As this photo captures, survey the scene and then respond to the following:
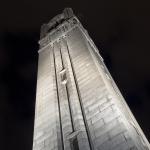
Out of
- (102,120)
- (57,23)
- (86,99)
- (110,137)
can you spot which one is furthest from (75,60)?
(57,23)

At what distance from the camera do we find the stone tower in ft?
40.0

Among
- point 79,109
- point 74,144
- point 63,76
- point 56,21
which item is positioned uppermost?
point 56,21

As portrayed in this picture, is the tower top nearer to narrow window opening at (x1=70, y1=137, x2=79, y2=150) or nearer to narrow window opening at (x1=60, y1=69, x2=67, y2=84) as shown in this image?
narrow window opening at (x1=60, y1=69, x2=67, y2=84)

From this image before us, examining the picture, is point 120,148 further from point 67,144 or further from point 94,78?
point 94,78

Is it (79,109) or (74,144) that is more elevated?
(79,109)

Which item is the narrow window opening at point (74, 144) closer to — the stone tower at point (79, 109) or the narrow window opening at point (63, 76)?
the stone tower at point (79, 109)

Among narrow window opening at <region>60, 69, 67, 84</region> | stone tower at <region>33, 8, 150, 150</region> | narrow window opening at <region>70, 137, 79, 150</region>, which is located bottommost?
narrow window opening at <region>70, 137, 79, 150</region>

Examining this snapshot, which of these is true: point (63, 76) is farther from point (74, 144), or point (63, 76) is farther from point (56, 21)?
point (56, 21)

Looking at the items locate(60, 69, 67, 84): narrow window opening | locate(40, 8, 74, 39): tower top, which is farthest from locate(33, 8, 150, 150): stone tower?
locate(40, 8, 74, 39): tower top

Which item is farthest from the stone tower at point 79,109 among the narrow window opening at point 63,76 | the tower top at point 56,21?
the tower top at point 56,21

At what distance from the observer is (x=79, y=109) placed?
14602mm

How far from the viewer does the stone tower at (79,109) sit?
40.0 ft

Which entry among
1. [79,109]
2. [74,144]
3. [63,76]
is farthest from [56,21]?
[74,144]

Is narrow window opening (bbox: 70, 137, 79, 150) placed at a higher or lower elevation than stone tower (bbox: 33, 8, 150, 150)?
lower
